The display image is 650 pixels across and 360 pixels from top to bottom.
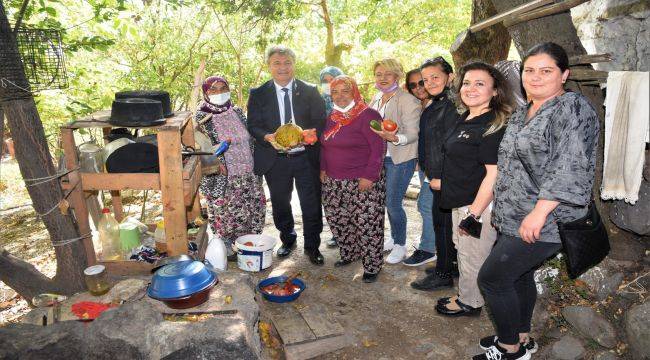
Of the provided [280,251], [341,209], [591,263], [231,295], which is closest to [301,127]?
[341,209]

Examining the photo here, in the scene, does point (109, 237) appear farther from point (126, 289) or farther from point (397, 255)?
point (397, 255)

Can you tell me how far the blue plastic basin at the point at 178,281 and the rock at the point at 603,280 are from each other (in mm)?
3015

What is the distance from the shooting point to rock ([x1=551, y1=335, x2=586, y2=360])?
313 centimetres

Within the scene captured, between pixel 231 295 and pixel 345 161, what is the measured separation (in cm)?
171

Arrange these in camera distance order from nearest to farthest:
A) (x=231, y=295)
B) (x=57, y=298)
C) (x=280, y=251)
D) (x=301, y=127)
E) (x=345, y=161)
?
(x=231, y=295) → (x=57, y=298) → (x=345, y=161) → (x=301, y=127) → (x=280, y=251)

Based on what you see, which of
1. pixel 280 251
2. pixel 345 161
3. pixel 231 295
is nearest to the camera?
pixel 231 295

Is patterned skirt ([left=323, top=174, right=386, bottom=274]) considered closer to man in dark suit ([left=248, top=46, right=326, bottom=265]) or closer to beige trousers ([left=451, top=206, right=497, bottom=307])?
man in dark suit ([left=248, top=46, right=326, bottom=265])

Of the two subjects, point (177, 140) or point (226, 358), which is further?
point (177, 140)

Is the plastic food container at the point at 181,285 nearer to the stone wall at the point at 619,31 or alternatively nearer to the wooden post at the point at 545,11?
A: the wooden post at the point at 545,11

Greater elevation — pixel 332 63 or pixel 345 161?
pixel 332 63

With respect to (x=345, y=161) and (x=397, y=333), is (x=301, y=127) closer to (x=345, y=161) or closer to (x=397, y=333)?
(x=345, y=161)

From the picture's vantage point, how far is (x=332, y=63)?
13914 mm

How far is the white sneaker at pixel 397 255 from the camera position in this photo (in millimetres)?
4727

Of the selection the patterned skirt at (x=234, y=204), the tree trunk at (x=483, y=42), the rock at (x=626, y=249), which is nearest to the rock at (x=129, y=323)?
the patterned skirt at (x=234, y=204)
